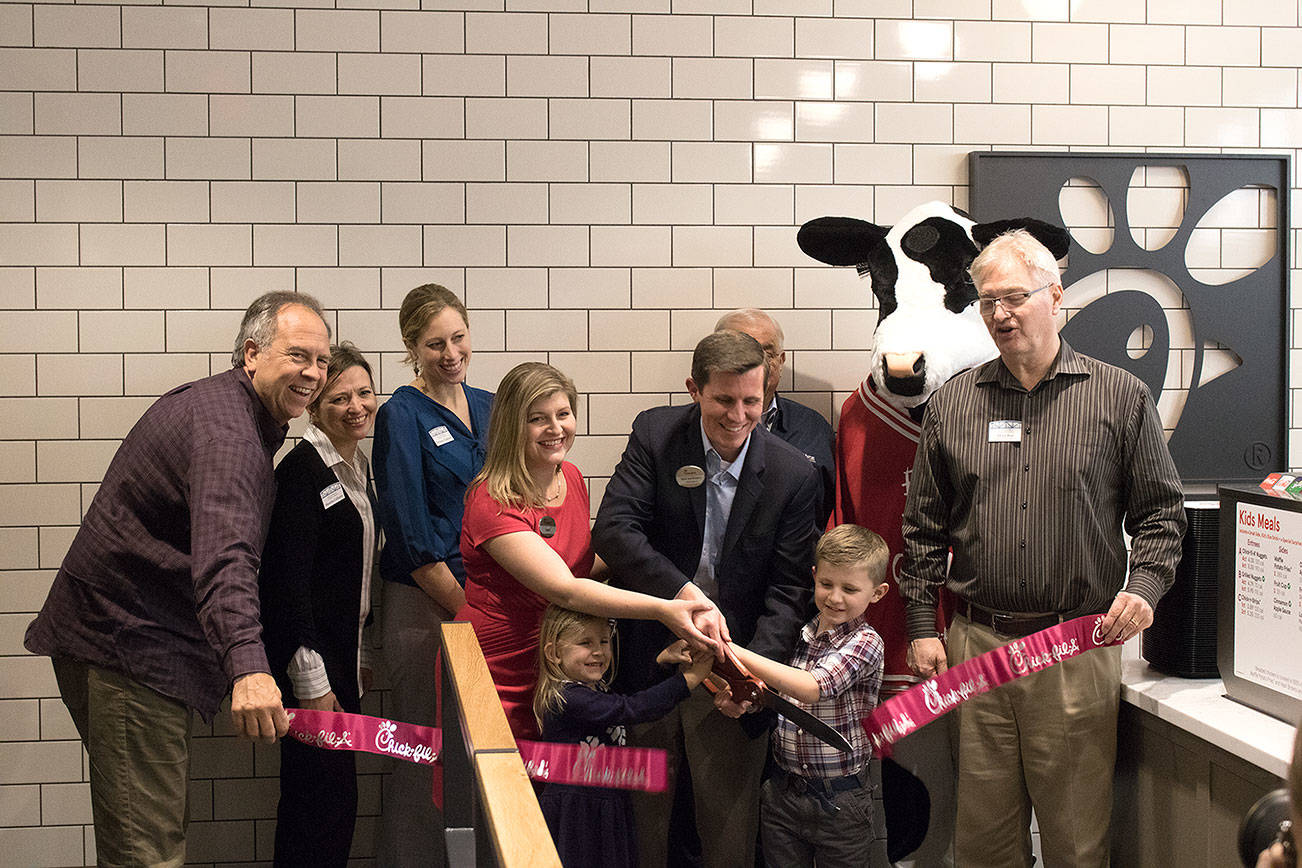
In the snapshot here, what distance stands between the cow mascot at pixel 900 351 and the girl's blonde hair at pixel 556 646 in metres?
0.89

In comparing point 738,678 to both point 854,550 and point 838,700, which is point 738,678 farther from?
point 854,550

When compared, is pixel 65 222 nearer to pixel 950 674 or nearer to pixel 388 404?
pixel 388 404

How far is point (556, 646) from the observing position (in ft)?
8.27

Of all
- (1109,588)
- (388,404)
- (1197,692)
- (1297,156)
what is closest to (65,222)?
(388,404)

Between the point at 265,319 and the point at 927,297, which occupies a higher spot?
the point at 927,297

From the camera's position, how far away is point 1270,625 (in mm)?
2211

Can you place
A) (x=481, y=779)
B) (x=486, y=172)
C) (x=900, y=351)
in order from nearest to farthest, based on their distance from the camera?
(x=481, y=779), (x=900, y=351), (x=486, y=172)

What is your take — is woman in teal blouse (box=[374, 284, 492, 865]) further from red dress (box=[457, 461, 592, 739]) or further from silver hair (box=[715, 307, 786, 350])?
silver hair (box=[715, 307, 786, 350])

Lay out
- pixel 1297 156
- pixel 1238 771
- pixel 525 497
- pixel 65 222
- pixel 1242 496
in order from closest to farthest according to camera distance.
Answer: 1. pixel 1238 771
2. pixel 1242 496
3. pixel 525 497
4. pixel 65 222
5. pixel 1297 156

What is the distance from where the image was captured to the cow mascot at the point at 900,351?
2834mm

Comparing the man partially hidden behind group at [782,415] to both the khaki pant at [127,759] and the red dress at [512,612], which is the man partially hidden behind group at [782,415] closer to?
the red dress at [512,612]

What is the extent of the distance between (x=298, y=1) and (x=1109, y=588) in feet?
9.57

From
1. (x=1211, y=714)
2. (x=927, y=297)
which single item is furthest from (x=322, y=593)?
(x=1211, y=714)

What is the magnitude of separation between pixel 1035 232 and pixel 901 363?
1.91ft
